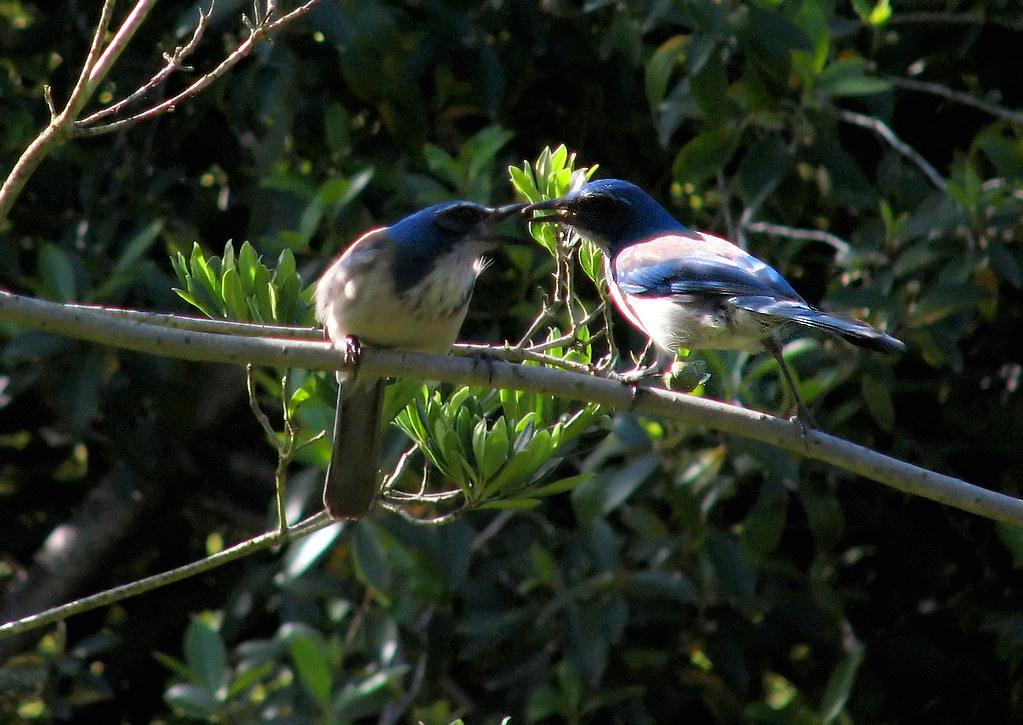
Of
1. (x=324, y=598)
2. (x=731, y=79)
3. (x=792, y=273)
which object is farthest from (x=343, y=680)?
(x=731, y=79)

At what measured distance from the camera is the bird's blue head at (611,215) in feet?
11.9

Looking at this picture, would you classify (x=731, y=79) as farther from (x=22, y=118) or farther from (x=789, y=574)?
(x=22, y=118)

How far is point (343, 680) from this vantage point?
440 cm

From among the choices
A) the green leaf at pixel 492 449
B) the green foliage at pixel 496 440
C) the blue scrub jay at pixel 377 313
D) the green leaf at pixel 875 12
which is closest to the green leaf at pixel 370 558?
the blue scrub jay at pixel 377 313

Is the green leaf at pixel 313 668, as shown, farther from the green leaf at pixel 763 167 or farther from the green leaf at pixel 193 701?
the green leaf at pixel 763 167

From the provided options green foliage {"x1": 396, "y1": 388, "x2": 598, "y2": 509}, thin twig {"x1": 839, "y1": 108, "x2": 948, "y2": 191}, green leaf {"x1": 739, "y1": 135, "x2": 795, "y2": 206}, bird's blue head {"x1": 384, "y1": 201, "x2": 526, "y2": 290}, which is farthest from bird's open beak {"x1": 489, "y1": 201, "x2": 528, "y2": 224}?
thin twig {"x1": 839, "y1": 108, "x2": 948, "y2": 191}

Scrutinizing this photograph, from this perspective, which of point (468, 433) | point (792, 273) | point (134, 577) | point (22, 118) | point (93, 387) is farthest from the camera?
point (134, 577)

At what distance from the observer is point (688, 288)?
11.4ft

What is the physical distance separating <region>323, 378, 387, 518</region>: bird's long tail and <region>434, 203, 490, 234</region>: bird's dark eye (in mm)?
525

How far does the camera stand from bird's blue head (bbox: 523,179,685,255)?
3.61m

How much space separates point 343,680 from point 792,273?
238 centimetres

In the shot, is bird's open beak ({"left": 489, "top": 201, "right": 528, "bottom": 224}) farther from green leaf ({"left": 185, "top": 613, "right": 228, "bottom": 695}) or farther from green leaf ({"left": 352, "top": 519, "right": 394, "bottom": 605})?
green leaf ({"left": 185, "top": 613, "right": 228, "bottom": 695})

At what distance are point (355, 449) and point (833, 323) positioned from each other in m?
1.24

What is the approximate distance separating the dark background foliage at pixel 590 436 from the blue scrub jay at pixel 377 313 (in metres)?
0.91
